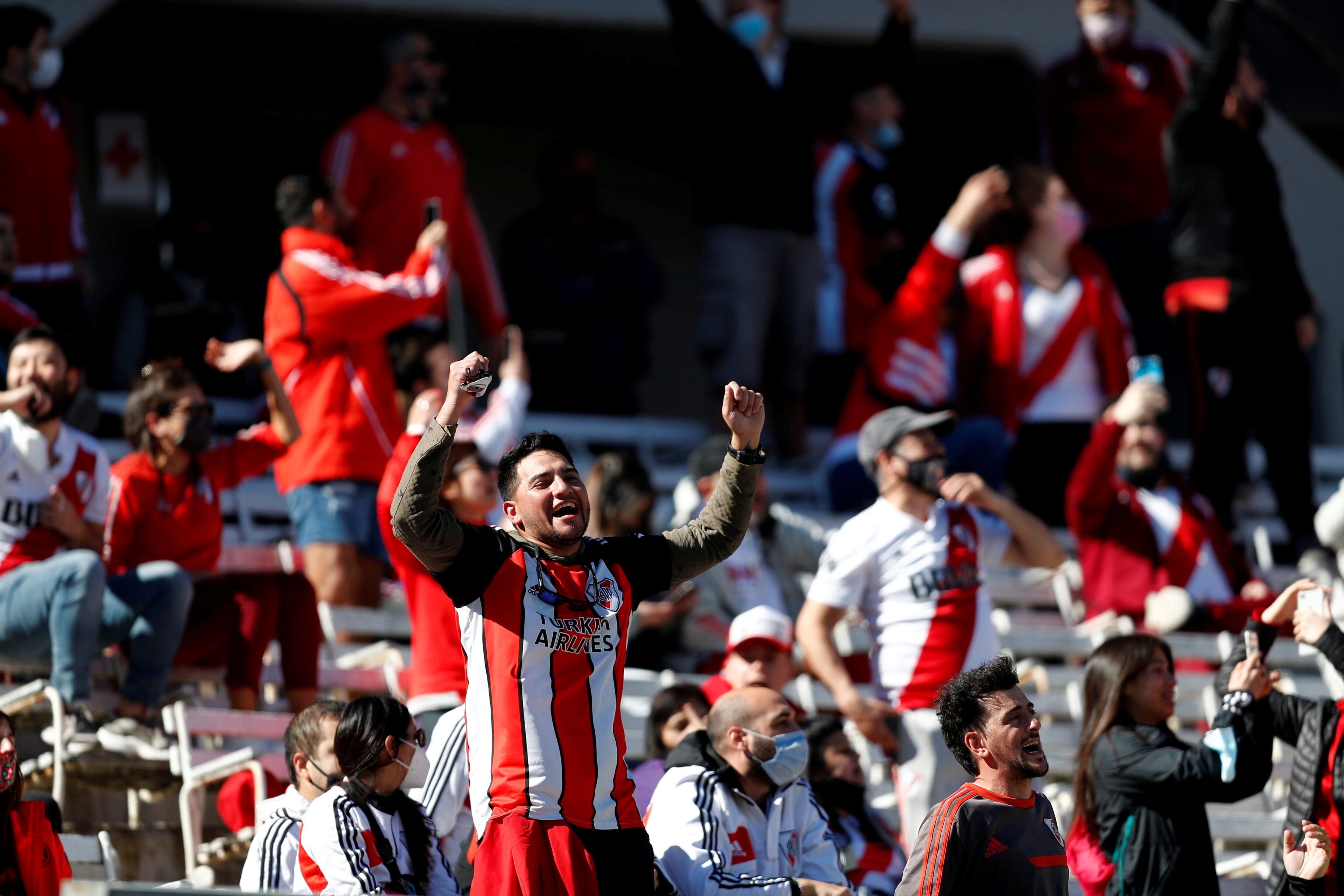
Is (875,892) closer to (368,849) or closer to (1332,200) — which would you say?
(368,849)

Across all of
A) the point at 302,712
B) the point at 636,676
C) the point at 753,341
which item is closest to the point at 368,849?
the point at 302,712

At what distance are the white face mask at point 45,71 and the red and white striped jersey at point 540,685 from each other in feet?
15.4

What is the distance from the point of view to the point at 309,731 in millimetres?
4383

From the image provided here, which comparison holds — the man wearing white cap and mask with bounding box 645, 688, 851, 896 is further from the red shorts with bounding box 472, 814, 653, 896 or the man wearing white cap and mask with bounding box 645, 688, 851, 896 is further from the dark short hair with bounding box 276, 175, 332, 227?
the dark short hair with bounding box 276, 175, 332, 227

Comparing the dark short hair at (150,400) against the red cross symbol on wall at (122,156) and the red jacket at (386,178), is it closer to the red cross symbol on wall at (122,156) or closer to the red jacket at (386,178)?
the red jacket at (386,178)

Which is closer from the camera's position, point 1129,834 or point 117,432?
point 1129,834

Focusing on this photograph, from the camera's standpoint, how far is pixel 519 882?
3568 mm

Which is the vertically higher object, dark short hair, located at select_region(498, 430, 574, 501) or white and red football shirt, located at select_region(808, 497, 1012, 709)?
dark short hair, located at select_region(498, 430, 574, 501)

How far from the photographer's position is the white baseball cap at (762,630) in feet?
17.5

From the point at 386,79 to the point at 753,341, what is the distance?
198 centimetres

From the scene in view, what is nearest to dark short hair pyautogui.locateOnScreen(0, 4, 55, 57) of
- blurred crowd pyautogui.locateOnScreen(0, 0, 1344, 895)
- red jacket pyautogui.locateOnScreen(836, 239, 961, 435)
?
blurred crowd pyautogui.locateOnScreen(0, 0, 1344, 895)

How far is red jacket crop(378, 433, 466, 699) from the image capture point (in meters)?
5.20

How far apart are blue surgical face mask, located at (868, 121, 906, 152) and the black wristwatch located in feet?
17.7

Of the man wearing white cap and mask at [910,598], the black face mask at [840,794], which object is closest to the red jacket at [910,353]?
the man wearing white cap and mask at [910,598]
